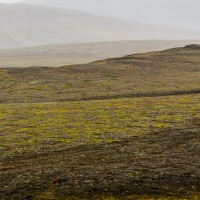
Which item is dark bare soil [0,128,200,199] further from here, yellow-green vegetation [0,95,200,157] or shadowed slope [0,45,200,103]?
shadowed slope [0,45,200,103]

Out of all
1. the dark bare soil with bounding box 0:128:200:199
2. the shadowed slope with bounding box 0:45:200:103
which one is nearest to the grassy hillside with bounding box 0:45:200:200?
the dark bare soil with bounding box 0:128:200:199

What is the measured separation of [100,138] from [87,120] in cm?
847

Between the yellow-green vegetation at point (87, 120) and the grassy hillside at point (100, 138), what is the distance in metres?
0.08

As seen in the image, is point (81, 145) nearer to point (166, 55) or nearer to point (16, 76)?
point (16, 76)

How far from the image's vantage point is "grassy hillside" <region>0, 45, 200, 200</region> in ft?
78.8

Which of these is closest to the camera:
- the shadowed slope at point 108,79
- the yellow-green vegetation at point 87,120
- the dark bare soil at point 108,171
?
the dark bare soil at point 108,171

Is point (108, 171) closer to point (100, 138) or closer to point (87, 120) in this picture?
point (100, 138)

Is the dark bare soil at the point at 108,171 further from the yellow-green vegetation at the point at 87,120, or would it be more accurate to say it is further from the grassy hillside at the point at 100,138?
the yellow-green vegetation at the point at 87,120

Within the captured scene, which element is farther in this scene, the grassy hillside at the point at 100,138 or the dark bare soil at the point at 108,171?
the grassy hillside at the point at 100,138

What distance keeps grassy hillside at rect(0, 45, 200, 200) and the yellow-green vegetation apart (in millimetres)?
79

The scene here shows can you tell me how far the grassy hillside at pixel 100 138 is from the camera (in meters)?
24.0

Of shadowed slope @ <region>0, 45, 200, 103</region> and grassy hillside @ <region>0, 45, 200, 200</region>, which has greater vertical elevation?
shadowed slope @ <region>0, 45, 200, 103</region>

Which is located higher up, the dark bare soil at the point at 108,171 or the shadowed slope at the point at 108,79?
the shadowed slope at the point at 108,79

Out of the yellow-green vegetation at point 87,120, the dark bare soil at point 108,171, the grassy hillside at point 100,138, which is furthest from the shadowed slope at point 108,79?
the dark bare soil at point 108,171
